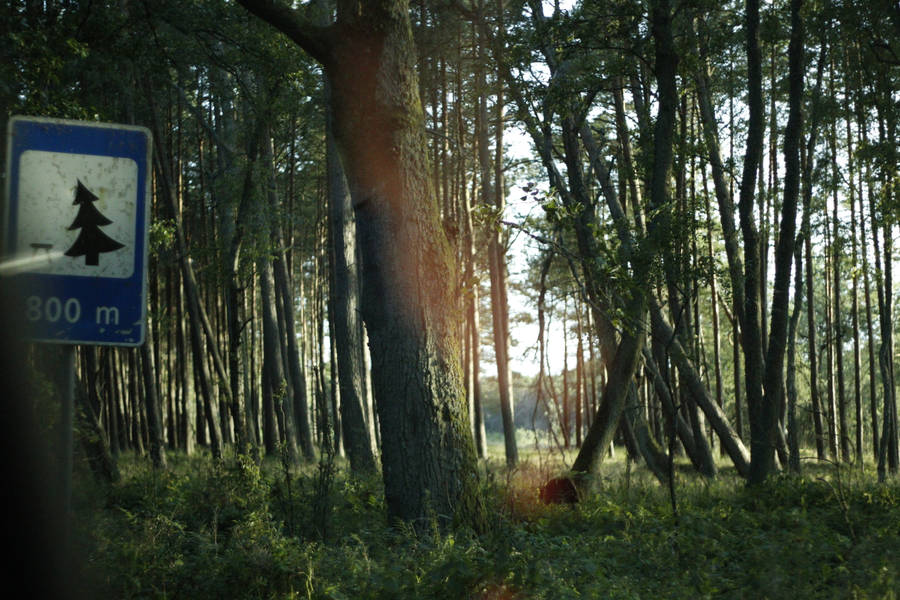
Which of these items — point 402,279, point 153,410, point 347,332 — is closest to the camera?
point 402,279

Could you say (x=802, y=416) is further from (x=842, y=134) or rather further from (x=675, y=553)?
(x=675, y=553)

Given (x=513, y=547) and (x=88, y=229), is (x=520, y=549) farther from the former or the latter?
(x=88, y=229)

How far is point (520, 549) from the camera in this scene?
621 cm

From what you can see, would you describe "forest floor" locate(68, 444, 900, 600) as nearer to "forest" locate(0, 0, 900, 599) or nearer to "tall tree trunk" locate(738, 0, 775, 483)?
"forest" locate(0, 0, 900, 599)

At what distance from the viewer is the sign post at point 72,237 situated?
12.4 feet

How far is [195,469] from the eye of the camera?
1658 cm

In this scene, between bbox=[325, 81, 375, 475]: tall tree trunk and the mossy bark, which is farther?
bbox=[325, 81, 375, 475]: tall tree trunk

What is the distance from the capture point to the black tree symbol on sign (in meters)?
3.87

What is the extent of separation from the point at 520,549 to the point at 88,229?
395 cm

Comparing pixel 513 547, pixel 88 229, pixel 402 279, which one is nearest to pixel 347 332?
pixel 402 279

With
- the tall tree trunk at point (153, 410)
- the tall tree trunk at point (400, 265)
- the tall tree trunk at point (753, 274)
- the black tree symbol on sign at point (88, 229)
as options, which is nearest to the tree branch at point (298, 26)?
the tall tree trunk at point (400, 265)

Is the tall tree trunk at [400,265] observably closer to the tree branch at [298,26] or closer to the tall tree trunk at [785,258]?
the tree branch at [298,26]

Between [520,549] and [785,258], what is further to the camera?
[785,258]

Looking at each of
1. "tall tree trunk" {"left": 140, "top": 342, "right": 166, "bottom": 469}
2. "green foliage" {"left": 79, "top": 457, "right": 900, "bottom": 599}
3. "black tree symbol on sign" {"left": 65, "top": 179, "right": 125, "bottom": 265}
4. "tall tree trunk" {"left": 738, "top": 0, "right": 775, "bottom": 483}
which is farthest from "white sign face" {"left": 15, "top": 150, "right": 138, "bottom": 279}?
"tall tree trunk" {"left": 140, "top": 342, "right": 166, "bottom": 469}
